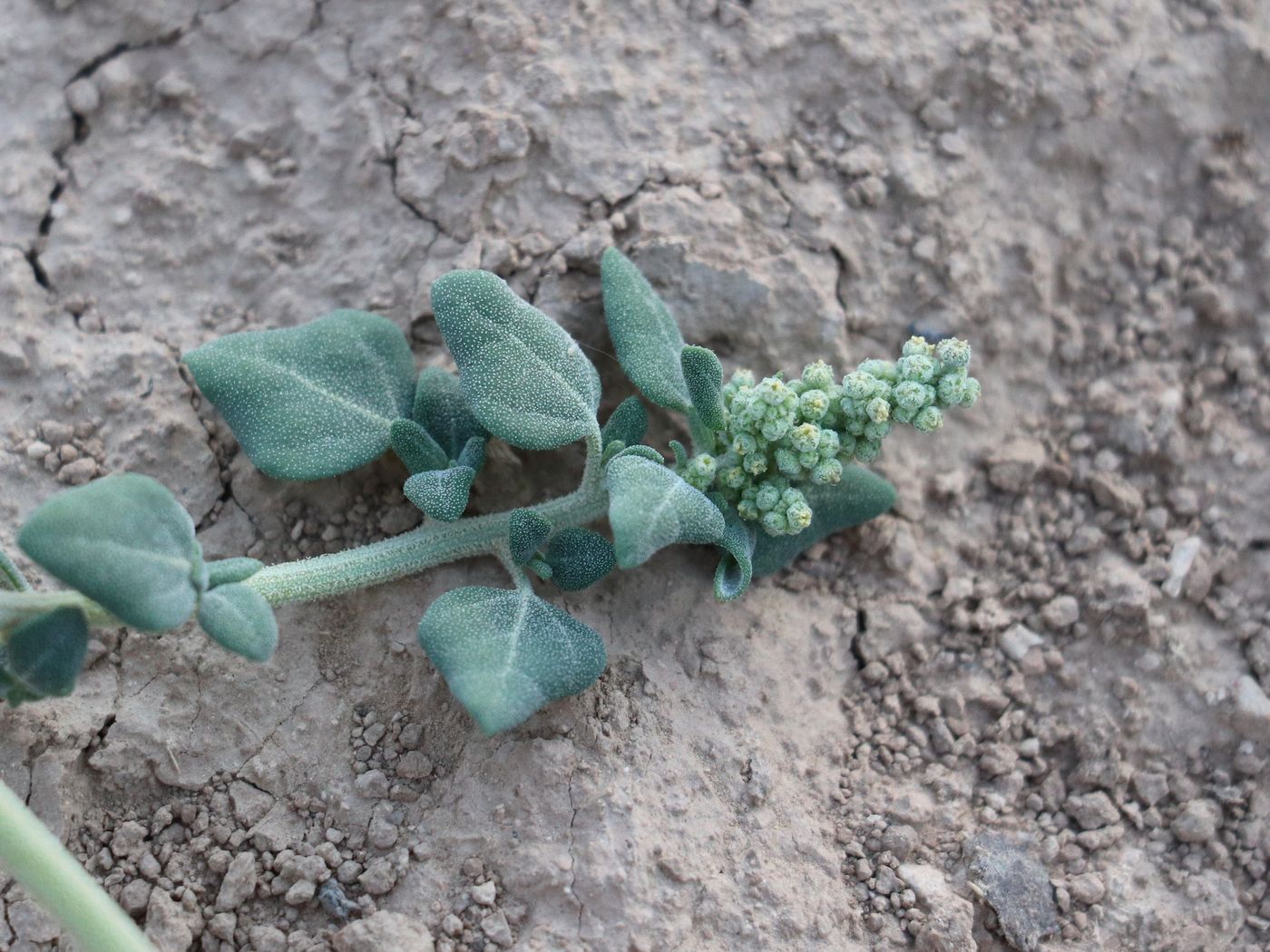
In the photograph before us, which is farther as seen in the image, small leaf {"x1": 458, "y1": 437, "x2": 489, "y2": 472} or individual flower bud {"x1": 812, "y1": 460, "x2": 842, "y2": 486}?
small leaf {"x1": 458, "y1": 437, "x2": 489, "y2": 472}

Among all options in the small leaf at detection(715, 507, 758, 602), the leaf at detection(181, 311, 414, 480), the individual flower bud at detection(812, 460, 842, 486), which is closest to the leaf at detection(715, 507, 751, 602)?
the small leaf at detection(715, 507, 758, 602)

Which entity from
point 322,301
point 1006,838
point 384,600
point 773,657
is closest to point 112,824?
point 384,600

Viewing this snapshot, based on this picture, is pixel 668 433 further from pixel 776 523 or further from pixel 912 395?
pixel 912 395

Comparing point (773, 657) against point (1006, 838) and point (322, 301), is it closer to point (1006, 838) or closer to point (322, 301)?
point (1006, 838)

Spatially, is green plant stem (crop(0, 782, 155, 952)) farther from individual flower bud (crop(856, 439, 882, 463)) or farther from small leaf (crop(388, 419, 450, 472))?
individual flower bud (crop(856, 439, 882, 463))

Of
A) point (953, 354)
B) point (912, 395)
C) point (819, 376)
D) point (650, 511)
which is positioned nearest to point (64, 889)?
point (650, 511)
